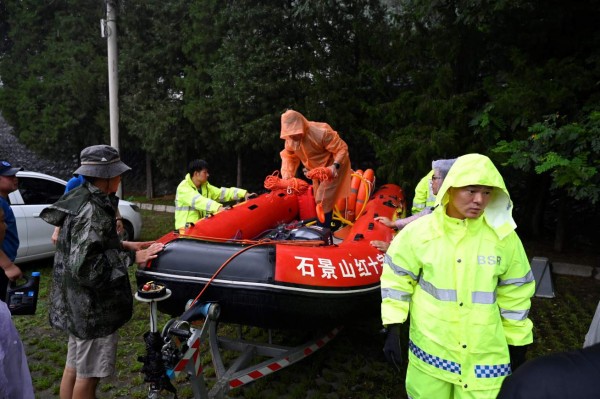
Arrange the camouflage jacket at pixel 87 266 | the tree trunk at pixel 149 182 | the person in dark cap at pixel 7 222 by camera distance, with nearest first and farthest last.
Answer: the camouflage jacket at pixel 87 266 < the person in dark cap at pixel 7 222 < the tree trunk at pixel 149 182

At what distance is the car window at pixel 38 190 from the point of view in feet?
17.7

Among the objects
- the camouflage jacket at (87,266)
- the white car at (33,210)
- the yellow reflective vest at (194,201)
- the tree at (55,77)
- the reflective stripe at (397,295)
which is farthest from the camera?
the tree at (55,77)

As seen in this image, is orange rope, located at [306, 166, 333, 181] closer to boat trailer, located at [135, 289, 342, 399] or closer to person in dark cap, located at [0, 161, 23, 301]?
boat trailer, located at [135, 289, 342, 399]

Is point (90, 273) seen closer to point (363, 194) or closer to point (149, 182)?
point (363, 194)

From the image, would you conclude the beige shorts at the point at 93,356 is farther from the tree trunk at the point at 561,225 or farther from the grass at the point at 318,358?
the tree trunk at the point at 561,225

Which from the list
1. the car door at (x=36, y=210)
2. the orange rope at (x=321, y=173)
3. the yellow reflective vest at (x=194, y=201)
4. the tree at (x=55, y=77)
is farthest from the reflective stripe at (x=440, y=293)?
the tree at (x=55, y=77)

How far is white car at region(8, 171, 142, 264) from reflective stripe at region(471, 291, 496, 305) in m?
5.31

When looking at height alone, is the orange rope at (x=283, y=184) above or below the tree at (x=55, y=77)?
below

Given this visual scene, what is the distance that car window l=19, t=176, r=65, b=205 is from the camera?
538 centimetres

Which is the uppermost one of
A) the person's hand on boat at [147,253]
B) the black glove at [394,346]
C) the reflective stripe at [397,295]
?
the reflective stripe at [397,295]

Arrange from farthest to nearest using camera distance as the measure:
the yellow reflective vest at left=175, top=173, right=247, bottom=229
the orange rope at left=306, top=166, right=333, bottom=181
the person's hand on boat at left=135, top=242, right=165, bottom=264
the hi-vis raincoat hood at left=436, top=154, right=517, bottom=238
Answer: the yellow reflective vest at left=175, top=173, right=247, bottom=229
the orange rope at left=306, top=166, right=333, bottom=181
the person's hand on boat at left=135, top=242, right=165, bottom=264
the hi-vis raincoat hood at left=436, top=154, right=517, bottom=238

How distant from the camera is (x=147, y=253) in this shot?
2695 mm

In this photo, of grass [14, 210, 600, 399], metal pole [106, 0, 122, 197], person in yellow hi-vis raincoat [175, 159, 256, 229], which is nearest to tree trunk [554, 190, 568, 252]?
grass [14, 210, 600, 399]

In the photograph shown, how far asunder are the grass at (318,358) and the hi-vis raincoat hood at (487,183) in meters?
1.40
